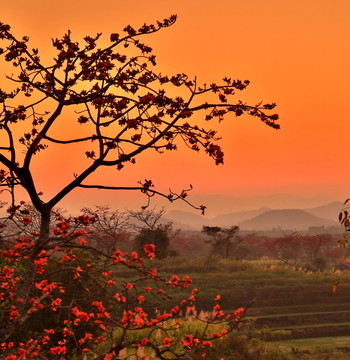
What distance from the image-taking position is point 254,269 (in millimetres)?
36906

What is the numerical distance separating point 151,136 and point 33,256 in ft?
6.49

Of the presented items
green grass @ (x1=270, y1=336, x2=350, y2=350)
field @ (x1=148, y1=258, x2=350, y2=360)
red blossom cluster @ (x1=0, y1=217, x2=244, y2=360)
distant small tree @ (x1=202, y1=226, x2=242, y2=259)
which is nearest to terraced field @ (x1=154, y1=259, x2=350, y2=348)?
field @ (x1=148, y1=258, x2=350, y2=360)

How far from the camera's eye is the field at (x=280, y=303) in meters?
18.6

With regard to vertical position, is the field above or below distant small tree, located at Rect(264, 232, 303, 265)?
below

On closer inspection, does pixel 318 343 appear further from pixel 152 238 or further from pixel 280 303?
pixel 152 238

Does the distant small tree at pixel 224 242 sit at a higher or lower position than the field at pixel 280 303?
higher

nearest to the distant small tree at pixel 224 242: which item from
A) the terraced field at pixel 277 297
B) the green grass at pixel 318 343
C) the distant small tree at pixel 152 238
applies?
the distant small tree at pixel 152 238

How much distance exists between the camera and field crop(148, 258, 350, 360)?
61.0 feet

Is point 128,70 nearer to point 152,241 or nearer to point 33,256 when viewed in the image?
point 33,256

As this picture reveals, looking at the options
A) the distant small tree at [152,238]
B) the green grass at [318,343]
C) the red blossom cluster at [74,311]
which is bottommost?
the green grass at [318,343]

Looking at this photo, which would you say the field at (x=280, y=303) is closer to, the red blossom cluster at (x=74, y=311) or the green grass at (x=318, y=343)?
the green grass at (x=318, y=343)

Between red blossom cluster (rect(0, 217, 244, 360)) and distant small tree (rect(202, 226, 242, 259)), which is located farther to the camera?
distant small tree (rect(202, 226, 242, 259))

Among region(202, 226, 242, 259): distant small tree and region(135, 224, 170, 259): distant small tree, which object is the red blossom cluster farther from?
region(202, 226, 242, 259): distant small tree

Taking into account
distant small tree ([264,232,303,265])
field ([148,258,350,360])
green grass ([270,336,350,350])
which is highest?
distant small tree ([264,232,303,265])
